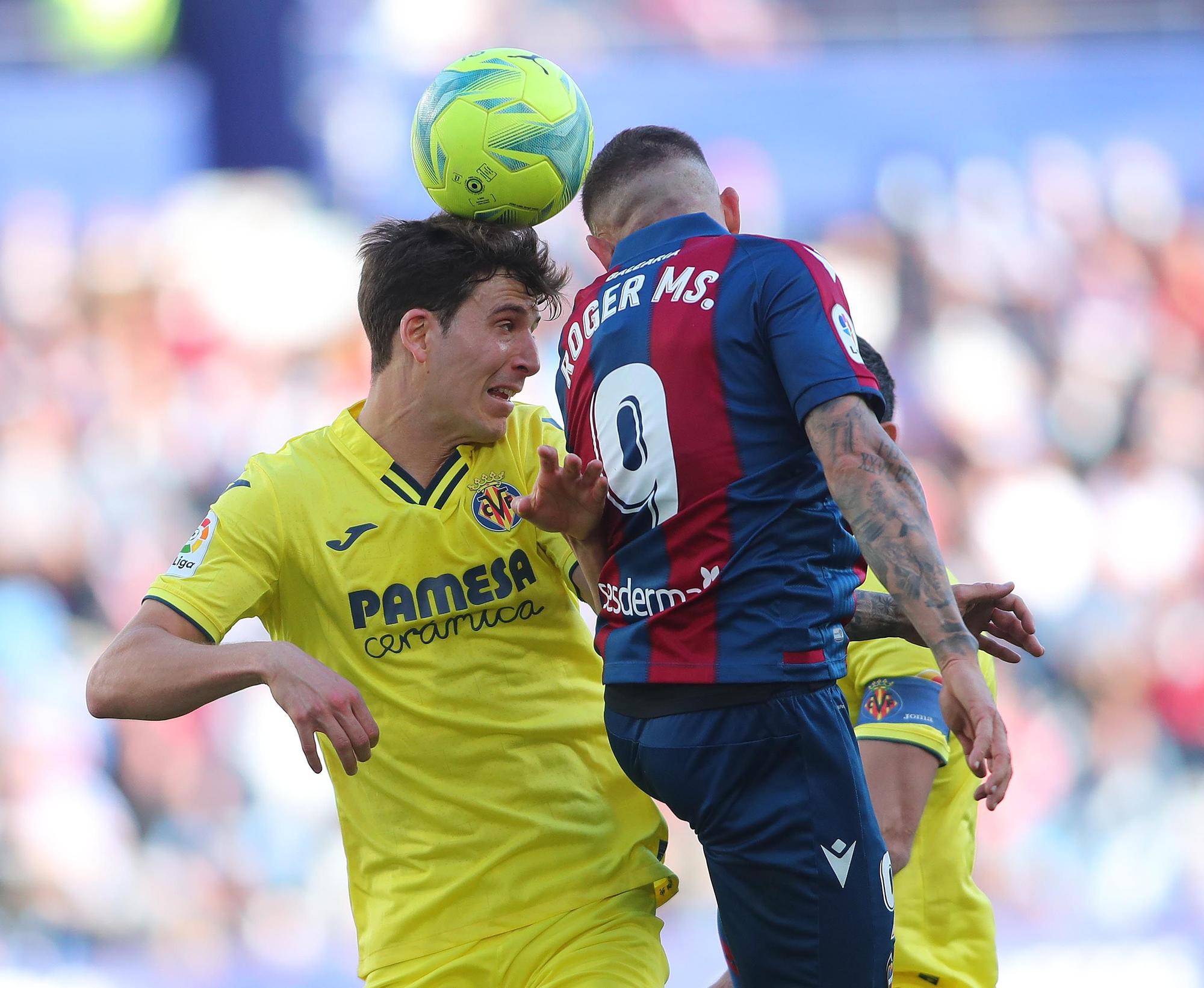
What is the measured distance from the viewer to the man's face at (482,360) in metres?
3.09

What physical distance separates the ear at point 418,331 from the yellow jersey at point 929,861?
1.17 meters

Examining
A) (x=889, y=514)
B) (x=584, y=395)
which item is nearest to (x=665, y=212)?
(x=584, y=395)

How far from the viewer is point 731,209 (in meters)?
2.93

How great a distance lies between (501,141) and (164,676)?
1.37 meters

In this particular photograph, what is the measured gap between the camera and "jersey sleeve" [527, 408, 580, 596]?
3.01m

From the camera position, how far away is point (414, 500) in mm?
3072

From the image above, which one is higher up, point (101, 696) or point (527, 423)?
point (527, 423)

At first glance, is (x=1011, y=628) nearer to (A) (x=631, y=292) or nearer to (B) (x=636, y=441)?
(B) (x=636, y=441)

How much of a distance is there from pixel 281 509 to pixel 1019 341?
24.3 feet

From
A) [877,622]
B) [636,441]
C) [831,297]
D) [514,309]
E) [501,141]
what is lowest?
[877,622]

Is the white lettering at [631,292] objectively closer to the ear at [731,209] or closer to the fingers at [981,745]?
the ear at [731,209]

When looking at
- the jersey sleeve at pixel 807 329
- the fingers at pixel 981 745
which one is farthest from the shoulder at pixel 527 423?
the fingers at pixel 981 745

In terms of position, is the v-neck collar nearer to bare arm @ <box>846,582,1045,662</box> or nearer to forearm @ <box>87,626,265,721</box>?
forearm @ <box>87,626,265,721</box>

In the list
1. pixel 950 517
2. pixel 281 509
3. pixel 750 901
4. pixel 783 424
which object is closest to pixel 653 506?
pixel 783 424
